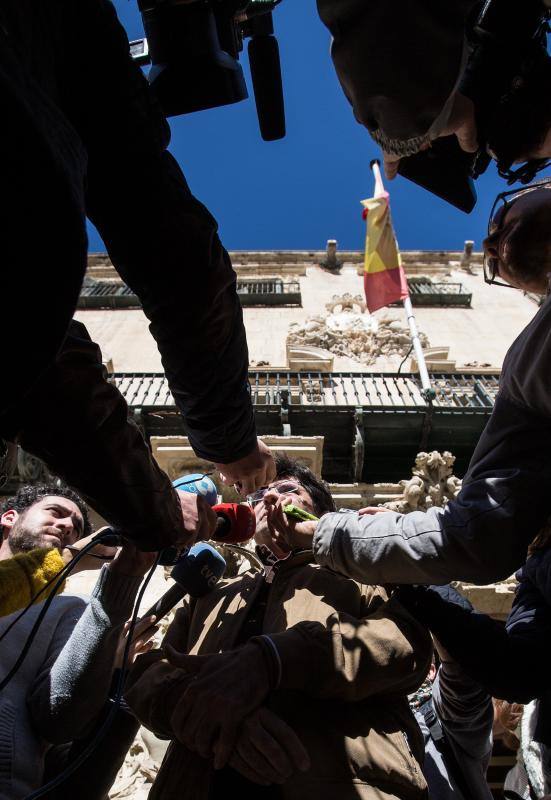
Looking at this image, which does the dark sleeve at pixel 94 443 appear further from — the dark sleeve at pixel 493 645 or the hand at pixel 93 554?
the dark sleeve at pixel 493 645

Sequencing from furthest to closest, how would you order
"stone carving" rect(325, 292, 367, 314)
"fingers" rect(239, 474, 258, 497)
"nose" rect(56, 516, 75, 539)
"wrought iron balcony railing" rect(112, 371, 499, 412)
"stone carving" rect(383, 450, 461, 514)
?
"stone carving" rect(325, 292, 367, 314), "wrought iron balcony railing" rect(112, 371, 499, 412), "stone carving" rect(383, 450, 461, 514), "nose" rect(56, 516, 75, 539), "fingers" rect(239, 474, 258, 497)

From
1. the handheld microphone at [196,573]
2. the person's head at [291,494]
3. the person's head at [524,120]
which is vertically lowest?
the person's head at [291,494]

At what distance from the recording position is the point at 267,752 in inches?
58.3

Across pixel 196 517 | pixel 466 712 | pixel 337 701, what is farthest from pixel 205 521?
pixel 466 712

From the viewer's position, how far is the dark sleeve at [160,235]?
173 centimetres

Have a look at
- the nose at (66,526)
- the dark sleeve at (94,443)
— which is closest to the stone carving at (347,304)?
the nose at (66,526)

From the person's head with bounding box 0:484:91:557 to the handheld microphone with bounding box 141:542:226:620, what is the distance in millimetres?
1007

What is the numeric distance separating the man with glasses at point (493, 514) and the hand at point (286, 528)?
0.31 meters

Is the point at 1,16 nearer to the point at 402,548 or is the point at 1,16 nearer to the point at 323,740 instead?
the point at 402,548

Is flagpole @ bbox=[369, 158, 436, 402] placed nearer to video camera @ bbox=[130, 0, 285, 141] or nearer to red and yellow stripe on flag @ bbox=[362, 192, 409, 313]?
red and yellow stripe on flag @ bbox=[362, 192, 409, 313]

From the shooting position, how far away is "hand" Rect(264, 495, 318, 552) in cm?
256

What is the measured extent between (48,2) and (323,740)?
239 cm

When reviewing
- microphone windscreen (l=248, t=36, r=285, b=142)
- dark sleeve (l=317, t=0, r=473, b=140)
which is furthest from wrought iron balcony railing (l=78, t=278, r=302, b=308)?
dark sleeve (l=317, t=0, r=473, b=140)

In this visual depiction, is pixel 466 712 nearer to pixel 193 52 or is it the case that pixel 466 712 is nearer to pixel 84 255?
pixel 84 255
